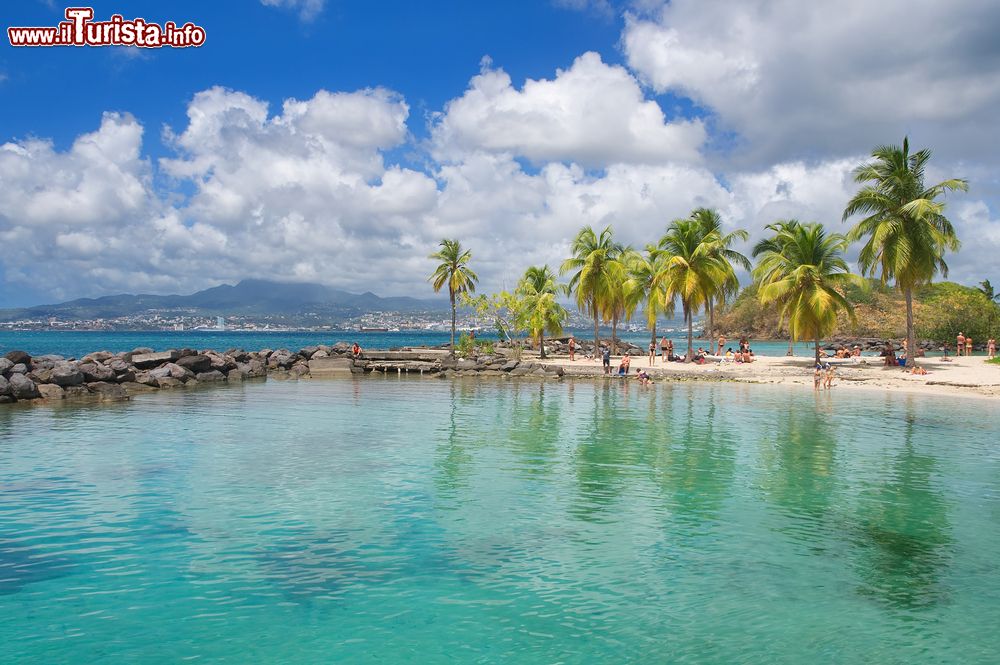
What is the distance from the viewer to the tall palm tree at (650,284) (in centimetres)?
5278

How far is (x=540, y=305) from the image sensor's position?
61.0 meters

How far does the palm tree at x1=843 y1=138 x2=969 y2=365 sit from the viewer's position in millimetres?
39938

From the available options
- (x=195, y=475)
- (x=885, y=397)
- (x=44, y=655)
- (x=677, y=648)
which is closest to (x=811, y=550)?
(x=677, y=648)

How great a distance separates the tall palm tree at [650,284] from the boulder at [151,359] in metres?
34.1

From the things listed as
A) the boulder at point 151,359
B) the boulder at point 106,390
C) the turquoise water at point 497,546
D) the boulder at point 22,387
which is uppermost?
the boulder at point 151,359

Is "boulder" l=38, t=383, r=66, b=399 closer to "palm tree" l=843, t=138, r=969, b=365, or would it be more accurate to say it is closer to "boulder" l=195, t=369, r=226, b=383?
"boulder" l=195, t=369, r=226, b=383

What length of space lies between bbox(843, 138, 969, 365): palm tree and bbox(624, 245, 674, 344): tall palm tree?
14.2 metres

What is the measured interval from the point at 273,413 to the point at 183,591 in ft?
61.7

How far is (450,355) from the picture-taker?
5366 cm

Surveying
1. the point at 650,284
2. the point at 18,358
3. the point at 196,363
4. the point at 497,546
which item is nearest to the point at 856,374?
the point at 650,284

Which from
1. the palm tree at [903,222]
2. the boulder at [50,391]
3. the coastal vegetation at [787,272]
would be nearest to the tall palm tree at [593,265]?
the coastal vegetation at [787,272]

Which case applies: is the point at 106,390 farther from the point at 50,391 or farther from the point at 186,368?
the point at 186,368

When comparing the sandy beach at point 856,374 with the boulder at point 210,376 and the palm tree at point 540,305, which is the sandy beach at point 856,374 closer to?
the palm tree at point 540,305

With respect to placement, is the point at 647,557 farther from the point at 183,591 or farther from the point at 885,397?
the point at 885,397
